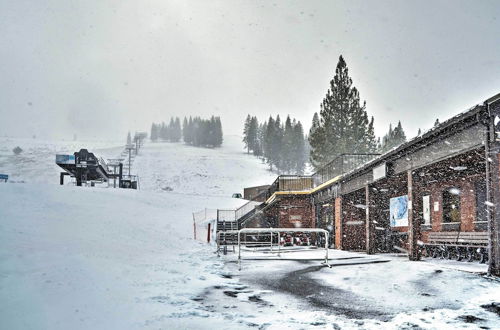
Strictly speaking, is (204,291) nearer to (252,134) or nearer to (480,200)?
(480,200)

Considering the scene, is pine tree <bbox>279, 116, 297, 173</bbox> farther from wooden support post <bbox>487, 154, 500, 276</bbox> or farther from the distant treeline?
wooden support post <bbox>487, 154, 500, 276</bbox>

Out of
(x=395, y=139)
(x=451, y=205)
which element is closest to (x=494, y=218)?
(x=451, y=205)

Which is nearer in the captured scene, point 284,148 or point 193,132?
point 284,148

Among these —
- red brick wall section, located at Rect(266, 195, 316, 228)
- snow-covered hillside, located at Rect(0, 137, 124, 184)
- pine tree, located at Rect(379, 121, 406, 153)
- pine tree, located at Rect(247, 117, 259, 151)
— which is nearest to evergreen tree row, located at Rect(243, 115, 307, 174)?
pine tree, located at Rect(247, 117, 259, 151)

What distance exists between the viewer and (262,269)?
1206cm

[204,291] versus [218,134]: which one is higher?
[218,134]

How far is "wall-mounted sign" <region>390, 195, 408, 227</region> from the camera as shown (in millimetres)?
19297

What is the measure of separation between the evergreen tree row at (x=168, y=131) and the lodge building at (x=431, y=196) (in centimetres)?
15215

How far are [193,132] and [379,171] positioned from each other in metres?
145

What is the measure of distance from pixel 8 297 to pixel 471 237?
13558 mm

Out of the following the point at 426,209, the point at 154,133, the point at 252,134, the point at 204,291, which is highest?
the point at 154,133

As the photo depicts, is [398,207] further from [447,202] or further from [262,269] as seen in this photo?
[262,269]

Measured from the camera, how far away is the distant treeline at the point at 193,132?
148m

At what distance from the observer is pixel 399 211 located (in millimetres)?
19984
